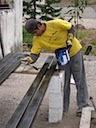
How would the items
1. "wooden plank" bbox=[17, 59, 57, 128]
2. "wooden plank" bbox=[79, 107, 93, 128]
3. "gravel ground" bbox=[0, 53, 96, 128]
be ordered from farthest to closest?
"gravel ground" bbox=[0, 53, 96, 128] < "wooden plank" bbox=[79, 107, 93, 128] < "wooden plank" bbox=[17, 59, 57, 128]

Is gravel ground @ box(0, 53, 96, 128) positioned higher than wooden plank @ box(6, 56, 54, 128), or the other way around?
wooden plank @ box(6, 56, 54, 128)

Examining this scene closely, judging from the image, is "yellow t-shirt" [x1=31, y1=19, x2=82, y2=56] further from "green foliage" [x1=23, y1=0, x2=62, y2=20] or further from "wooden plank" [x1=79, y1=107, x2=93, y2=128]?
"green foliage" [x1=23, y1=0, x2=62, y2=20]

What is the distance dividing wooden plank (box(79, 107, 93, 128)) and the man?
6.1 inches

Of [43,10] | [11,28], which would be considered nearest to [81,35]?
[43,10]

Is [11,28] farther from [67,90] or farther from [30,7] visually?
[30,7]

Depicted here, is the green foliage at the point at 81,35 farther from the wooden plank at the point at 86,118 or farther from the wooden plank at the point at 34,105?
the wooden plank at the point at 86,118

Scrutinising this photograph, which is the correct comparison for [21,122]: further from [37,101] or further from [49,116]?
[49,116]

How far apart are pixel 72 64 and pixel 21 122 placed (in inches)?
78.5

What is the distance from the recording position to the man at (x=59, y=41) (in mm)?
5602

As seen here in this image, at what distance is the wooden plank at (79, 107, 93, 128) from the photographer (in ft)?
18.1

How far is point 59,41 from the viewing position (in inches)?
227

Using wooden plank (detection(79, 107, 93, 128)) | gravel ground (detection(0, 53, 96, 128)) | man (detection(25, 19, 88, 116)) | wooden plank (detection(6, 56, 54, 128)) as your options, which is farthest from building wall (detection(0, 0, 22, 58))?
wooden plank (detection(79, 107, 93, 128))

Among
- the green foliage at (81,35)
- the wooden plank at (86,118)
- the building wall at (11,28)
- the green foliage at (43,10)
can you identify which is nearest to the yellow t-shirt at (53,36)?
the wooden plank at (86,118)

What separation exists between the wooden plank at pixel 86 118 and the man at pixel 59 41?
16 centimetres
